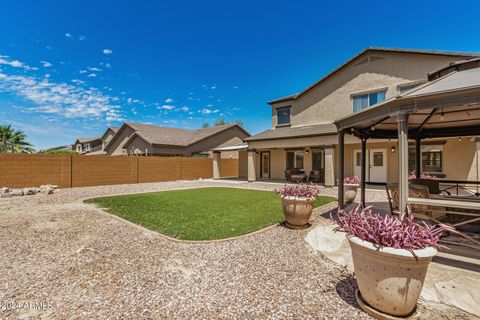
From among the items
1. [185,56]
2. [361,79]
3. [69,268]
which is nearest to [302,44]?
[361,79]

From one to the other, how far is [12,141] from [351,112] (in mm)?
40658

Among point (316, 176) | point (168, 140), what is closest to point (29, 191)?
point (168, 140)

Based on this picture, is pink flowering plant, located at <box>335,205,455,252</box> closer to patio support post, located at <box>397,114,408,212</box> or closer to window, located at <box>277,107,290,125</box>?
patio support post, located at <box>397,114,408,212</box>

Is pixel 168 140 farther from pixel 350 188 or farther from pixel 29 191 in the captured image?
pixel 350 188

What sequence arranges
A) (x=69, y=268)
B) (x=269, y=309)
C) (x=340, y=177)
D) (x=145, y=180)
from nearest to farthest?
(x=269, y=309)
(x=69, y=268)
(x=340, y=177)
(x=145, y=180)

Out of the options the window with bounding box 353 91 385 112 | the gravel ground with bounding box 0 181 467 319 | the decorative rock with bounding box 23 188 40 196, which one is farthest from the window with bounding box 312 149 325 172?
the decorative rock with bounding box 23 188 40 196

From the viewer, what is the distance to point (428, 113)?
553 centimetres

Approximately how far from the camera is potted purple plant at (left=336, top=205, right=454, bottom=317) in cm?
229

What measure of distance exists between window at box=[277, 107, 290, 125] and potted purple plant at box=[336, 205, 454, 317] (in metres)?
17.7

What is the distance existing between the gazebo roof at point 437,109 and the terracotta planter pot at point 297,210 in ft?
8.18

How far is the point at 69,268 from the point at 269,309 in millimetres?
3562

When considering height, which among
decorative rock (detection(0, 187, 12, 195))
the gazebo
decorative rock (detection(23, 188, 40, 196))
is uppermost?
the gazebo

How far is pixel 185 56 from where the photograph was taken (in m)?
21.3

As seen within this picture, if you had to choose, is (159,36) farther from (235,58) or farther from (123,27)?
(235,58)
